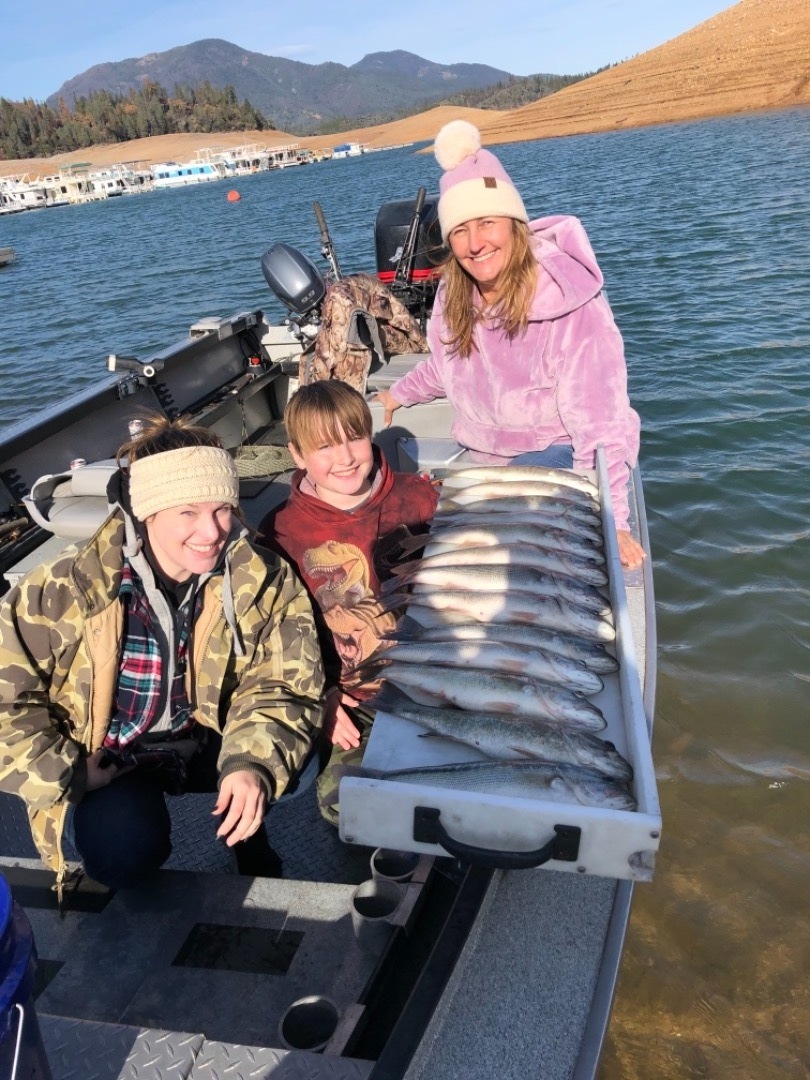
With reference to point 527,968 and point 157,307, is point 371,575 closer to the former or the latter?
point 527,968

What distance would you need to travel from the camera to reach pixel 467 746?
1992 millimetres

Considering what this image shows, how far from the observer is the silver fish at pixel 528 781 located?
67.5 inches

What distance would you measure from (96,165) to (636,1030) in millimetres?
138504

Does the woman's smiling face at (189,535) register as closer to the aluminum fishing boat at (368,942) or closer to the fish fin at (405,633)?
the fish fin at (405,633)

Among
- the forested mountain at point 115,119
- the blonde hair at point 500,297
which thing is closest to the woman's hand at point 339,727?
the blonde hair at point 500,297

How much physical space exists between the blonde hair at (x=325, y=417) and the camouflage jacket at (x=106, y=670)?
55cm

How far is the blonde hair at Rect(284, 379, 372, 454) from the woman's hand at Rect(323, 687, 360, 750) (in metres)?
0.98

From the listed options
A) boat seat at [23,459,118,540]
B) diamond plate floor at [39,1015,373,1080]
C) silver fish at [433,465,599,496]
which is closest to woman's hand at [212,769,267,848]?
diamond plate floor at [39,1015,373,1080]

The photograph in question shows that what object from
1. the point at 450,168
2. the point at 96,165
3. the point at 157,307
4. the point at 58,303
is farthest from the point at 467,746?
→ the point at 96,165

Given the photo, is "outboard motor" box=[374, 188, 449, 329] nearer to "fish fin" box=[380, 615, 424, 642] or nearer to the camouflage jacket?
"fish fin" box=[380, 615, 424, 642]

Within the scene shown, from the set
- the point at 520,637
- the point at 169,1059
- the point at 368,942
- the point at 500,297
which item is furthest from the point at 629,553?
the point at 169,1059

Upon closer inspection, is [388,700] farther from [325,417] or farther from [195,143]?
[195,143]

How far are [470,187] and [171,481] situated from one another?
6.75 feet

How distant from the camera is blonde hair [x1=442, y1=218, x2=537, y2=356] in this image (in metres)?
3.36
